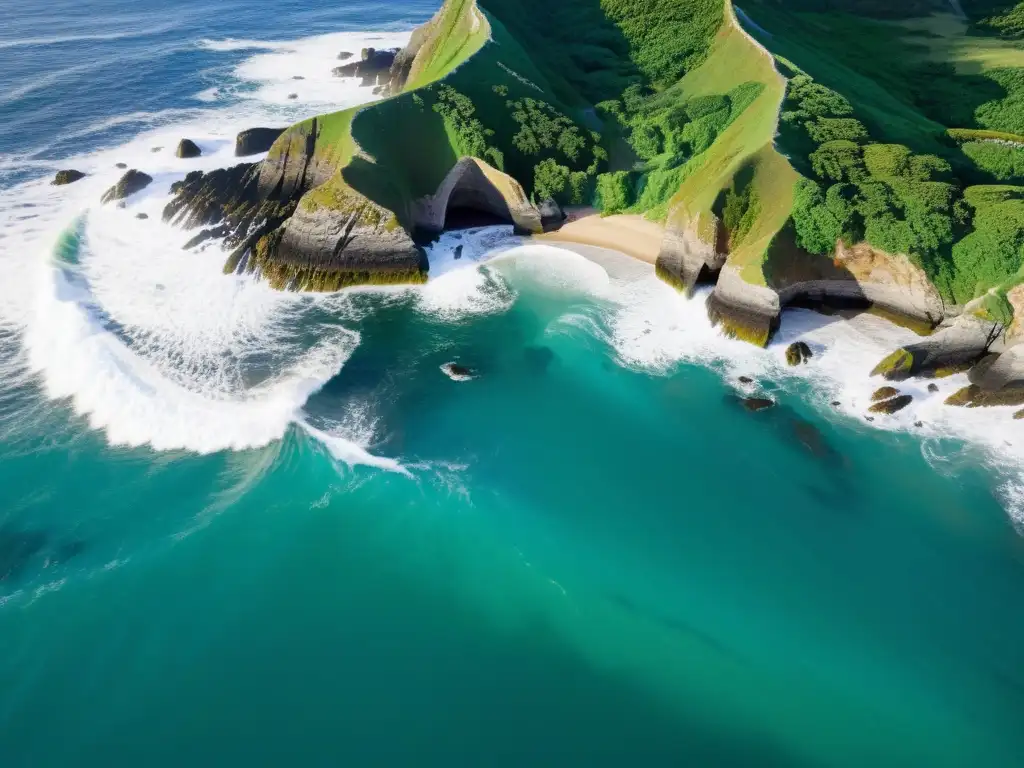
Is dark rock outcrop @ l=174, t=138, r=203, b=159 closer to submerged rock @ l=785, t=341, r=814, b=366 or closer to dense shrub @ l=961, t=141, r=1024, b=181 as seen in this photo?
submerged rock @ l=785, t=341, r=814, b=366

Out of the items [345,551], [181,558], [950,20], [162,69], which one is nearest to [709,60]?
[950,20]

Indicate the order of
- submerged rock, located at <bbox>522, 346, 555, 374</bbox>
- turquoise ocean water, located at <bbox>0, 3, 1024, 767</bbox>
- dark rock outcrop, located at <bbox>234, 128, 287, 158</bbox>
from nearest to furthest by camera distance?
turquoise ocean water, located at <bbox>0, 3, 1024, 767</bbox> → submerged rock, located at <bbox>522, 346, 555, 374</bbox> → dark rock outcrop, located at <bbox>234, 128, 287, 158</bbox>

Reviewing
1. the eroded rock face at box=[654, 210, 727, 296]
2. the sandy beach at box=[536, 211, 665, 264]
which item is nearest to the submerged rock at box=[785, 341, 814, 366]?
the eroded rock face at box=[654, 210, 727, 296]

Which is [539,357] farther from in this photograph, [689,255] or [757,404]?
[689,255]

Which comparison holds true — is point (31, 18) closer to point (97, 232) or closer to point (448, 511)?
point (97, 232)

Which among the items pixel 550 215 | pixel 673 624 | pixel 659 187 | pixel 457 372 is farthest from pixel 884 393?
pixel 550 215

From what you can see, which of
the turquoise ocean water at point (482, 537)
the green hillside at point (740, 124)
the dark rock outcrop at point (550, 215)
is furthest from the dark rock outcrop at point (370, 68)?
the turquoise ocean water at point (482, 537)
